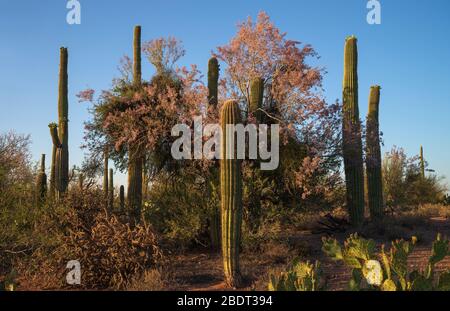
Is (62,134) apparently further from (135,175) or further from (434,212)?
(434,212)

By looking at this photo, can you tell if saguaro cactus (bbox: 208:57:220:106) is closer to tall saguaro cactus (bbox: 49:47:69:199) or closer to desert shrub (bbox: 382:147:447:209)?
tall saguaro cactus (bbox: 49:47:69:199)

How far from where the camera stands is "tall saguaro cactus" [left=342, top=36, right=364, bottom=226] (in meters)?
13.5

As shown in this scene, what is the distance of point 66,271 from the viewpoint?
892 centimetres

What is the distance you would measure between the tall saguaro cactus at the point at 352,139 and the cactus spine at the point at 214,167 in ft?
12.5

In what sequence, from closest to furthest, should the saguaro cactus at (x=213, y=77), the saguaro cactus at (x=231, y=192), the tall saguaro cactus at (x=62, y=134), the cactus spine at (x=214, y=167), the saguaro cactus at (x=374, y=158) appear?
the saguaro cactus at (x=231, y=192), the cactus spine at (x=214, y=167), the saguaro cactus at (x=213, y=77), the saguaro cactus at (x=374, y=158), the tall saguaro cactus at (x=62, y=134)

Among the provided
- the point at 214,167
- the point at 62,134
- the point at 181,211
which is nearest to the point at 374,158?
the point at 214,167

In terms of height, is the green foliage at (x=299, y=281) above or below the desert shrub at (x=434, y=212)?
below

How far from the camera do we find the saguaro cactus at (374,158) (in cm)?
1414

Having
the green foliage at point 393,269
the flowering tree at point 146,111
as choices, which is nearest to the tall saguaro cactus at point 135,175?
the flowering tree at point 146,111

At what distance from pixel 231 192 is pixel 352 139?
20.9 ft

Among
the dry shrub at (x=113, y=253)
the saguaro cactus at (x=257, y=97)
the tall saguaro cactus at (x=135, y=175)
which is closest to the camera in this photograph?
the dry shrub at (x=113, y=253)

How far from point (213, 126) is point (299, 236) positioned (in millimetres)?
4196

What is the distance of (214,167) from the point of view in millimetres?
12062

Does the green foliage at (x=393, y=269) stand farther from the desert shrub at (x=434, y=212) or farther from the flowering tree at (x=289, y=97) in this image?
the desert shrub at (x=434, y=212)
